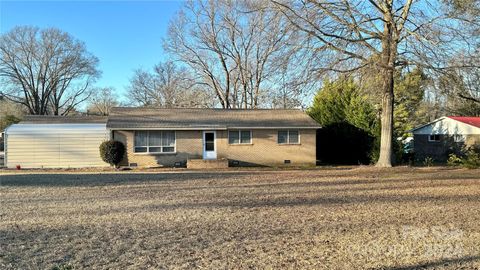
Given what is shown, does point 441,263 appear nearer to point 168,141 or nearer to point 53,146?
point 168,141

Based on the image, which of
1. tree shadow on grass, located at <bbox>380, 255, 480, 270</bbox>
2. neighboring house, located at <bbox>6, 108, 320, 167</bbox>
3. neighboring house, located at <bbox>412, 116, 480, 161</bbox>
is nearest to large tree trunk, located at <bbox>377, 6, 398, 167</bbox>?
neighboring house, located at <bbox>6, 108, 320, 167</bbox>

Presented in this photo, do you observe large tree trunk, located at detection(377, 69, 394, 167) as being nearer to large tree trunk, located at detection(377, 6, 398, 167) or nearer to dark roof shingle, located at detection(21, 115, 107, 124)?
large tree trunk, located at detection(377, 6, 398, 167)

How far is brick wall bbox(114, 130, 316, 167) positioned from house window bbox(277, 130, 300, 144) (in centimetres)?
26

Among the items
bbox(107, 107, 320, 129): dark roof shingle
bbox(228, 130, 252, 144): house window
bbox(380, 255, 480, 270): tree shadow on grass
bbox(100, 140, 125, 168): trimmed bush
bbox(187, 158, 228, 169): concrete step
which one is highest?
bbox(107, 107, 320, 129): dark roof shingle

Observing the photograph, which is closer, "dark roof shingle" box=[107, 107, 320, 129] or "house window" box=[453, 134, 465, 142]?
"dark roof shingle" box=[107, 107, 320, 129]

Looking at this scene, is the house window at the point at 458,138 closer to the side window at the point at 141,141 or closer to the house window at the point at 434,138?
the house window at the point at 434,138

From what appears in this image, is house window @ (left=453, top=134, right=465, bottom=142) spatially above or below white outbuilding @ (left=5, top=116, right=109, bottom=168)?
above

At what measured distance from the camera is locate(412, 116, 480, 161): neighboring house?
104ft

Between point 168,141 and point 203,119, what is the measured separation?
2886mm

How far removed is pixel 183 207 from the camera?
9.10 meters

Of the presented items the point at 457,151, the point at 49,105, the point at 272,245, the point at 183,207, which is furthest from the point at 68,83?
the point at 272,245

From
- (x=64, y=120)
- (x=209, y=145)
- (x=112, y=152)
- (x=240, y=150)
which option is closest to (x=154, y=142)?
(x=112, y=152)

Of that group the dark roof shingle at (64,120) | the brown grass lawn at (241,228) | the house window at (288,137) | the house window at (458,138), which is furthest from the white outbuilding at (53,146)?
the house window at (458,138)

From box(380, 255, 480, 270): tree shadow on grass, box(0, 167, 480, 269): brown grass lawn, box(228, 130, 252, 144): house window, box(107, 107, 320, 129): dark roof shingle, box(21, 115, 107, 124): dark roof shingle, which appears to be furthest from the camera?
box(21, 115, 107, 124): dark roof shingle
